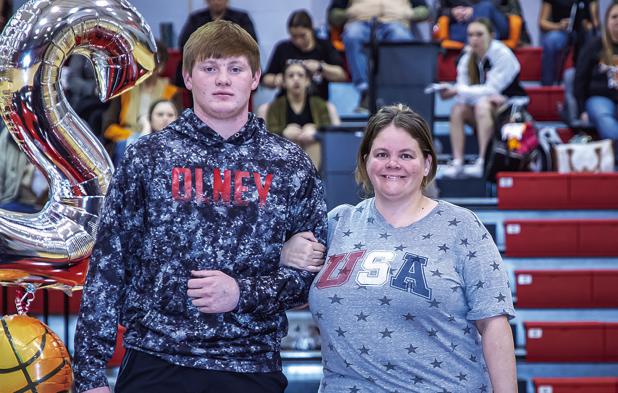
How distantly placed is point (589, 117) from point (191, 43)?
516 cm

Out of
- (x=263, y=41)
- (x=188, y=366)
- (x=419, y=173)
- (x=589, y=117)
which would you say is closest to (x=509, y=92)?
(x=589, y=117)

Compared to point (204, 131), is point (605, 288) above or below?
below

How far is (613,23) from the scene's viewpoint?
6.90 meters

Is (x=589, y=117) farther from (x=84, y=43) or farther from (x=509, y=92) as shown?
(x=84, y=43)

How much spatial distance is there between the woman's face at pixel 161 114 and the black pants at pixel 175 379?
359 cm

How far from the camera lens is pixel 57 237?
2578mm

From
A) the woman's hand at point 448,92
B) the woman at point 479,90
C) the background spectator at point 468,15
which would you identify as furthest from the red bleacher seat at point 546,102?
the woman's hand at point 448,92

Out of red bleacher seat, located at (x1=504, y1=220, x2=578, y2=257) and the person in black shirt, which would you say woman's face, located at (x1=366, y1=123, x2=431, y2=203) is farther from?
the person in black shirt

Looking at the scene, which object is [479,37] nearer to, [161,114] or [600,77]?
[600,77]

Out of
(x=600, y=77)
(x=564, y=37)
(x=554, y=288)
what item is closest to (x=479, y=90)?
(x=600, y=77)

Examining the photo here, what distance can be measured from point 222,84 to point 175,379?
0.65 metres

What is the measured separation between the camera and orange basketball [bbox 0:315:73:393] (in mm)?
2480

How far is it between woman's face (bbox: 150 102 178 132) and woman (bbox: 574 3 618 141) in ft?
9.42

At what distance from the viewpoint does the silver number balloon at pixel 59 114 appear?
2.53m
